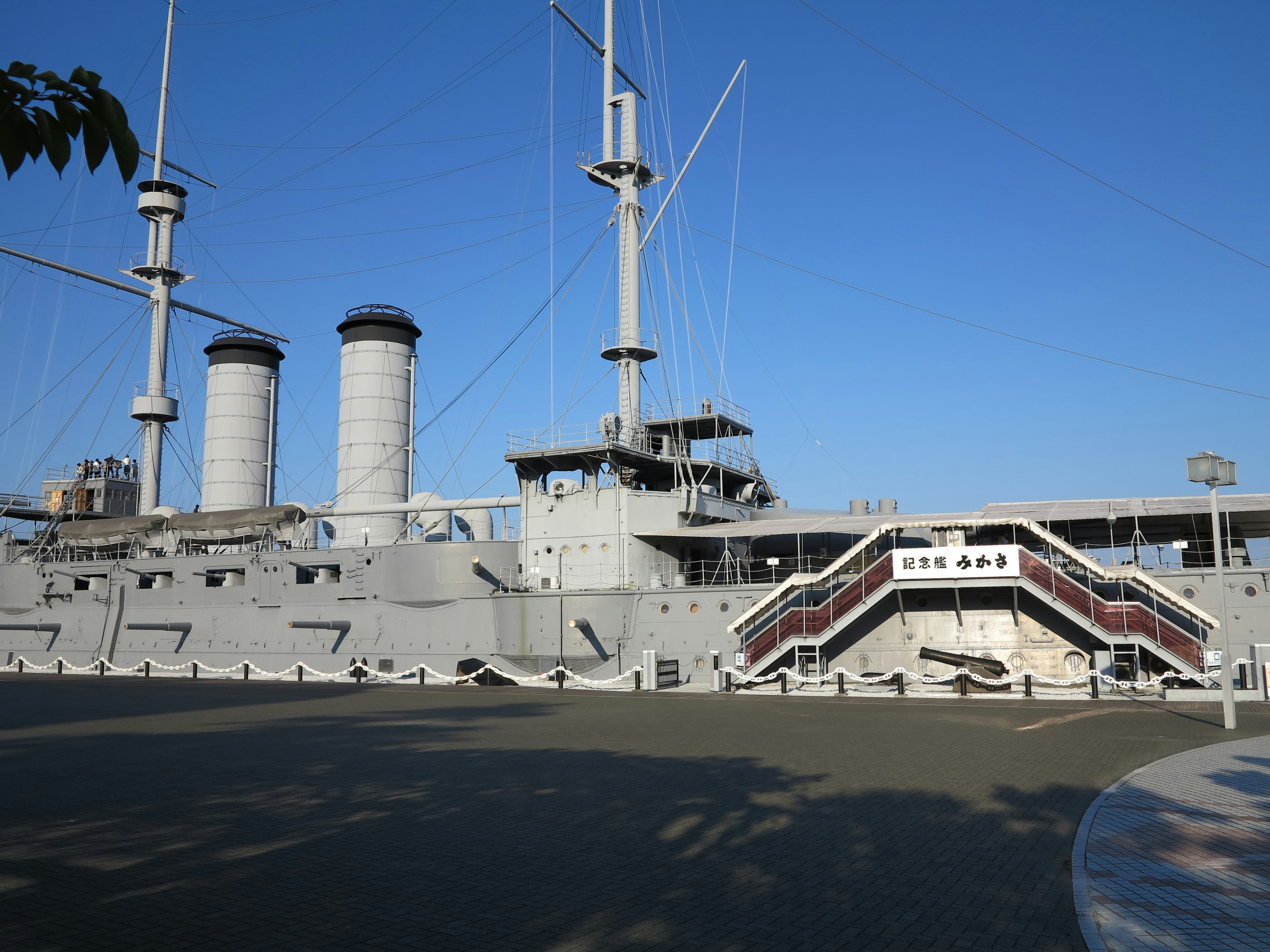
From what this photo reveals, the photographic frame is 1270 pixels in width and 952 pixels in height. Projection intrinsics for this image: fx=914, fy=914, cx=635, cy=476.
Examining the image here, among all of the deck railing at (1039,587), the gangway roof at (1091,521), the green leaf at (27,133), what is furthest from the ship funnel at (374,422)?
the green leaf at (27,133)

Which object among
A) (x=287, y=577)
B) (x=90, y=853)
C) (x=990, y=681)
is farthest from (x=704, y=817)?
(x=287, y=577)

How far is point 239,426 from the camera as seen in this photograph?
1829 inches

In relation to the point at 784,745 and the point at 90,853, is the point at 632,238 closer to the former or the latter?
the point at 784,745

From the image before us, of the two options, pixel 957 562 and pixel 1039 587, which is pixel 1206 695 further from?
pixel 957 562

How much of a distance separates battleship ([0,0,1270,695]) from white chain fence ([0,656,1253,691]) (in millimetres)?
382

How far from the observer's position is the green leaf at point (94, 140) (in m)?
2.71

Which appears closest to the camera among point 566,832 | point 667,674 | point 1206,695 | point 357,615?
point 566,832

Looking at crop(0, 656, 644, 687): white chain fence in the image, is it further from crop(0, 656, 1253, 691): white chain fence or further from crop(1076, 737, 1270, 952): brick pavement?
crop(1076, 737, 1270, 952): brick pavement

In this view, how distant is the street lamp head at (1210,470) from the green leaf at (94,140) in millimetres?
16850

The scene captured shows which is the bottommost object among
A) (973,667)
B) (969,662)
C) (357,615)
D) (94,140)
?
(973,667)

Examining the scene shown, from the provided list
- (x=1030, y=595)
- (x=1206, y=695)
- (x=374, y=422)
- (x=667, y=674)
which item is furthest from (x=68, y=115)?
(x=374, y=422)

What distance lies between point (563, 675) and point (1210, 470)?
57.7 feet

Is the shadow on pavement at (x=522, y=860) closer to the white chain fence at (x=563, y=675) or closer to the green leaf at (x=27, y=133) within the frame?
the green leaf at (x=27, y=133)

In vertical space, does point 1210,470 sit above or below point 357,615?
above
